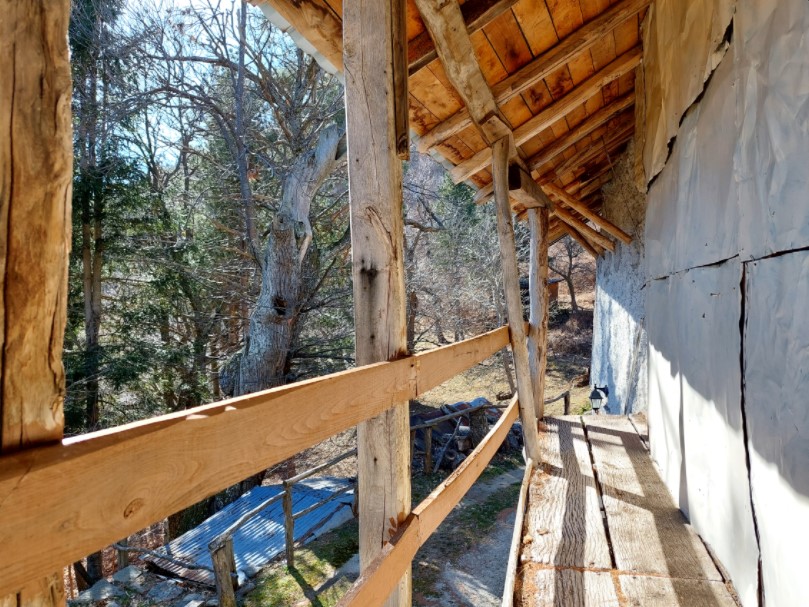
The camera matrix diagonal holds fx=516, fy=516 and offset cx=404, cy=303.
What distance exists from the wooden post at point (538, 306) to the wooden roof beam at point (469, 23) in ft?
8.41

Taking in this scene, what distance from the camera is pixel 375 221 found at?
162 centimetres

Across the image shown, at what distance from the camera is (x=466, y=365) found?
229 cm

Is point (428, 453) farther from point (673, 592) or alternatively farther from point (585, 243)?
point (673, 592)

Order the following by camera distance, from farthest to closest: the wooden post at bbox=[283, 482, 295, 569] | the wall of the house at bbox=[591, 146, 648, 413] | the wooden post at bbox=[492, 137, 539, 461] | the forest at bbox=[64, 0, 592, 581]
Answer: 1. the forest at bbox=[64, 0, 592, 581]
2. the wooden post at bbox=[283, 482, 295, 569]
3. the wall of the house at bbox=[591, 146, 648, 413]
4. the wooden post at bbox=[492, 137, 539, 461]

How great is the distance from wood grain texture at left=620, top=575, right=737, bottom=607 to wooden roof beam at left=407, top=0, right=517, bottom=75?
230 cm

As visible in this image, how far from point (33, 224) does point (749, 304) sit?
1.85m

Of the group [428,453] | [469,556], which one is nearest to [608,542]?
[469,556]

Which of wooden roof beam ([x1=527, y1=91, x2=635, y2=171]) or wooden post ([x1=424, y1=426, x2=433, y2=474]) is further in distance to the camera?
wooden post ([x1=424, y1=426, x2=433, y2=474])

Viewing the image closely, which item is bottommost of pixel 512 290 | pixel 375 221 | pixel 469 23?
pixel 512 290

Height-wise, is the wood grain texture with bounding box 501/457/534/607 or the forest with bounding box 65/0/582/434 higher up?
the forest with bounding box 65/0/582/434

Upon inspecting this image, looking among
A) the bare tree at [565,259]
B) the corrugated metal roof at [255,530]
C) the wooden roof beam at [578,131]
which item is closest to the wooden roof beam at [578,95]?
the wooden roof beam at [578,131]

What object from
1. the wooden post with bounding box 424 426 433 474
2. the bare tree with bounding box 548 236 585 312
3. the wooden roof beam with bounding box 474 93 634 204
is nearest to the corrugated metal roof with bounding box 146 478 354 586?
the wooden post with bounding box 424 426 433 474

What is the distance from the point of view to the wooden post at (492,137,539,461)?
11.3 feet

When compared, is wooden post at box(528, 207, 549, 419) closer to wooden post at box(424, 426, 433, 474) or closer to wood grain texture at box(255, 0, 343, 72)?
wood grain texture at box(255, 0, 343, 72)
